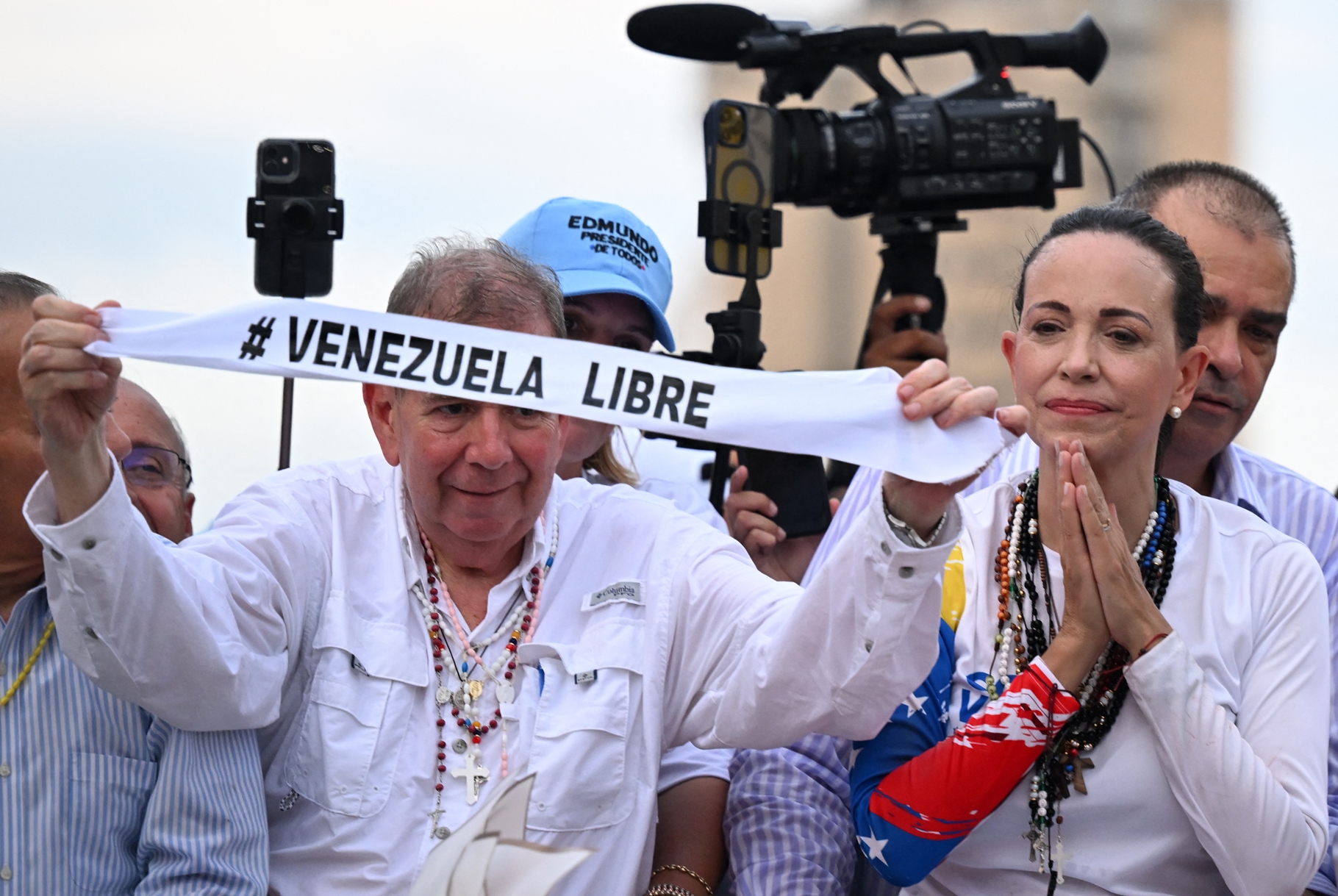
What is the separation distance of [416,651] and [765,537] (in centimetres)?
107

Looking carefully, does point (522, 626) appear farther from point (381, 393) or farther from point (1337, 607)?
point (1337, 607)

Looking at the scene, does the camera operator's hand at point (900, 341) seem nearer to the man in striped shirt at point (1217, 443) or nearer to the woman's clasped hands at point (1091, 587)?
the man in striped shirt at point (1217, 443)

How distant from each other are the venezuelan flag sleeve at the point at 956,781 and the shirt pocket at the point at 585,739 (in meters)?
0.39

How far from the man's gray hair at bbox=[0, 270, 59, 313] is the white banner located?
326 mm

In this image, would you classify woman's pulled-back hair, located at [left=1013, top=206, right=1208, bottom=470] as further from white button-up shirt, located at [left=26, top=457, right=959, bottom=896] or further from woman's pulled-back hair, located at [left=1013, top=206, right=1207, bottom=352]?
white button-up shirt, located at [left=26, top=457, right=959, bottom=896]

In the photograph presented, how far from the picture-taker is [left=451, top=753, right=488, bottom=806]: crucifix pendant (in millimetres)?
2314

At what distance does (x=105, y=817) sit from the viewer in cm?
219

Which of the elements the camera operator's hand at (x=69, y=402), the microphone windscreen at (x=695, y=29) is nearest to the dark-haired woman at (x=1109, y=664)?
the camera operator's hand at (x=69, y=402)

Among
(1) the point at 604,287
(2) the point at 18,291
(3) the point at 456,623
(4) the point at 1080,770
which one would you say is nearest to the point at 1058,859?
(4) the point at 1080,770

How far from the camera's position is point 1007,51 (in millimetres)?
4062

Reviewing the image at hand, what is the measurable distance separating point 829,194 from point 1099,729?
6.13 feet

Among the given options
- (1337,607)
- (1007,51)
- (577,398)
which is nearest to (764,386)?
(577,398)

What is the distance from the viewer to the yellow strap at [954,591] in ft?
8.13

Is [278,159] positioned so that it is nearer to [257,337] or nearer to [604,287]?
[604,287]
